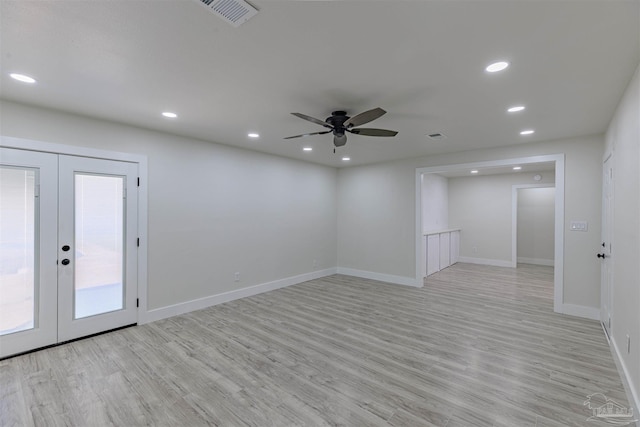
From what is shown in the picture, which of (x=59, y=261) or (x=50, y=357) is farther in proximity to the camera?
(x=59, y=261)

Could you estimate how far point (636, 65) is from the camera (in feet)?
6.97

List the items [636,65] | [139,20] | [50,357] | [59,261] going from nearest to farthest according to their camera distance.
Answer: [139,20] < [636,65] < [50,357] < [59,261]

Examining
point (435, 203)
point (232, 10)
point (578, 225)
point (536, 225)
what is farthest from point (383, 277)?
point (232, 10)

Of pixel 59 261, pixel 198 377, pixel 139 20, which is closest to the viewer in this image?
pixel 139 20

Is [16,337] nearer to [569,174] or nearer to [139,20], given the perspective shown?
[139,20]

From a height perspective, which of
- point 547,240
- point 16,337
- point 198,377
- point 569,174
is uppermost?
point 569,174

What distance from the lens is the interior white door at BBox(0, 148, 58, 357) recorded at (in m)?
2.88

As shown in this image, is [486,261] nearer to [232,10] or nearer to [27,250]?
[232,10]

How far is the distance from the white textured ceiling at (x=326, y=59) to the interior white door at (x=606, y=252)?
0.79 meters

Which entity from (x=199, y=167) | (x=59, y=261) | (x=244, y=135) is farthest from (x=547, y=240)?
(x=59, y=261)

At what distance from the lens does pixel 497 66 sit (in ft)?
7.09

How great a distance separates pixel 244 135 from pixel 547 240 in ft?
27.7

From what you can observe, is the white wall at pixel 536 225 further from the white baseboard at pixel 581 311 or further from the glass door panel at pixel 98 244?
the glass door panel at pixel 98 244

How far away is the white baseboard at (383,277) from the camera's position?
18.9 ft
